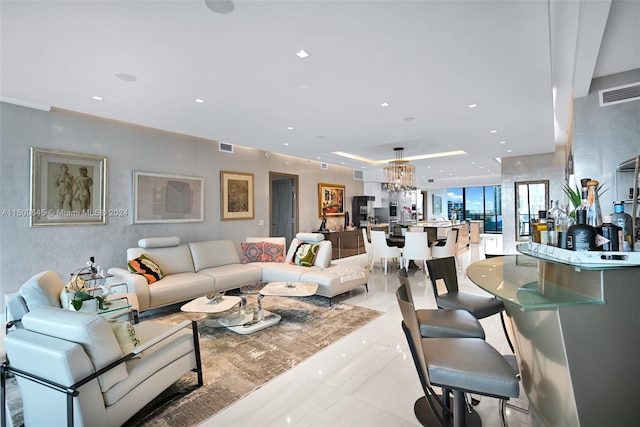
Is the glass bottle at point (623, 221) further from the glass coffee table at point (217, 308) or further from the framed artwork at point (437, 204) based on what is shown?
the framed artwork at point (437, 204)

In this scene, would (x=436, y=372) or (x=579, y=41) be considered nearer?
(x=436, y=372)

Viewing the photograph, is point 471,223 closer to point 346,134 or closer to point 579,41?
point 346,134

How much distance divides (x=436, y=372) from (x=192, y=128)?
4.52m

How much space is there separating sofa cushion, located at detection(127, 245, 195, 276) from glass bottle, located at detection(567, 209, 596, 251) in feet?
15.8

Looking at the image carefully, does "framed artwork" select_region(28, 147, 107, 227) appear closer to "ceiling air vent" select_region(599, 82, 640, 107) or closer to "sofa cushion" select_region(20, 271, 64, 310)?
"sofa cushion" select_region(20, 271, 64, 310)

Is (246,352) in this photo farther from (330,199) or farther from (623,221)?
(330,199)

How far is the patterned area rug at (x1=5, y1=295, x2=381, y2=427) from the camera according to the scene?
2176 millimetres

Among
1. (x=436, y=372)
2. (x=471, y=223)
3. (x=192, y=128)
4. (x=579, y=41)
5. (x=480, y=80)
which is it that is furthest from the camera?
(x=471, y=223)

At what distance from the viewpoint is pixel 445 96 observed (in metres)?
3.43

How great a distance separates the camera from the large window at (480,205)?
15133 millimetres

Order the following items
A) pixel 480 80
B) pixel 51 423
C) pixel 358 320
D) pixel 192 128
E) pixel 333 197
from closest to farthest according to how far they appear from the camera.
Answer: pixel 51 423 < pixel 480 80 < pixel 358 320 < pixel 192 128 < pixel 333 197

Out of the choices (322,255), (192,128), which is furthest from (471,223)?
(192,128)

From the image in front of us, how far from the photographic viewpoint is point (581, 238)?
155 cm

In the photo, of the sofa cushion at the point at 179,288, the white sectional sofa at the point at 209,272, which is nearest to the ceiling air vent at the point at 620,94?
the white sectional sofa at the point at 209,272
